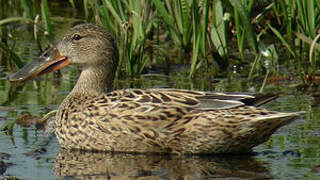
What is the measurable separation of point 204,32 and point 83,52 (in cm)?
166

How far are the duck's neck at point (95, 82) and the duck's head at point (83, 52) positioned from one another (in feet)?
0.16

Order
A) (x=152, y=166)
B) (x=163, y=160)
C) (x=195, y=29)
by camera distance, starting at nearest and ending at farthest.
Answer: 1. (x=152, y=166)
2. (x=163, y=160)
3. (x=195, y=29)

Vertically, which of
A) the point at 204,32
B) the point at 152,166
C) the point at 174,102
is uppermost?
the point at 204,32

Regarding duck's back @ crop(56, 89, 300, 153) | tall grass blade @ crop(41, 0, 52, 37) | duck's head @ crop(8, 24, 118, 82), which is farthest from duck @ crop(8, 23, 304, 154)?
tall grass blade @ crop(41, 0, 52, 37)

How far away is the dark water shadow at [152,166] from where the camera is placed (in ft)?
24.0

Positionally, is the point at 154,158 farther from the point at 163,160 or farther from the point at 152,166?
the point at 152,166

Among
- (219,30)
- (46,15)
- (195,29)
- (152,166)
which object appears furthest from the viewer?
(219,30)

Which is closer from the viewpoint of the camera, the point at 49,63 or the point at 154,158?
the point at 154,158

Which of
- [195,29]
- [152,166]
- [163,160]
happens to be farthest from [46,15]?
[152,166]

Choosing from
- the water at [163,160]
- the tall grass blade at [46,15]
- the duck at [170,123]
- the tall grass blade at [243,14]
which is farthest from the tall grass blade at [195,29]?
the duck at [170,123]

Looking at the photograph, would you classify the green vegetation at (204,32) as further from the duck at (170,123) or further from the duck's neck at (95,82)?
the duck at (170,123)

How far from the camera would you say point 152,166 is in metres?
7.65

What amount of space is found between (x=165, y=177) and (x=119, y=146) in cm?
93

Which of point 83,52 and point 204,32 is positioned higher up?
point 204,32
